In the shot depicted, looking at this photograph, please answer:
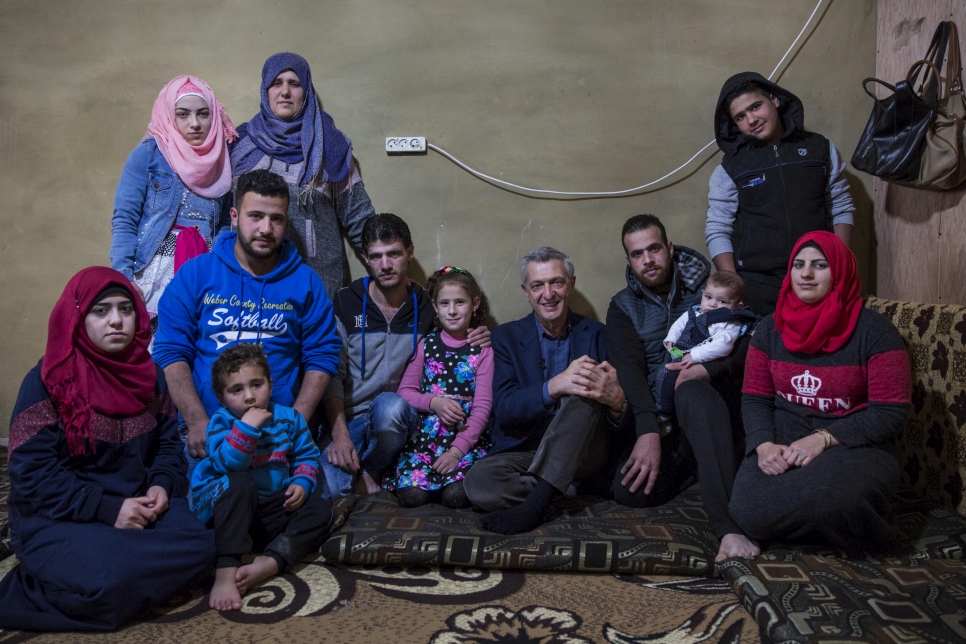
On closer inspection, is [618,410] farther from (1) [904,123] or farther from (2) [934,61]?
(2) [934,61]

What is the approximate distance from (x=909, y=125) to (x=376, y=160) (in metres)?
2.35

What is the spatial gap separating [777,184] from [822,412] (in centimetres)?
115

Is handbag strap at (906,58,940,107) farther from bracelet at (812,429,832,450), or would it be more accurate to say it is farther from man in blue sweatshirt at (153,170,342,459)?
man in blue sweatshirt at (153,170,342,459)

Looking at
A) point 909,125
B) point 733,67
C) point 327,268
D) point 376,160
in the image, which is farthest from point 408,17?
point 909,125

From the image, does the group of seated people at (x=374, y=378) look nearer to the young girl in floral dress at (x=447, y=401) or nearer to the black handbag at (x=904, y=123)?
the young girl in floral dress at (x=447, y=401)

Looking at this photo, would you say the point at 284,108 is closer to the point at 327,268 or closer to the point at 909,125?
the point at 327,268

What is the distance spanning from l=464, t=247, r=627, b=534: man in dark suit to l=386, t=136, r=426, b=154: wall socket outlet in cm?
98

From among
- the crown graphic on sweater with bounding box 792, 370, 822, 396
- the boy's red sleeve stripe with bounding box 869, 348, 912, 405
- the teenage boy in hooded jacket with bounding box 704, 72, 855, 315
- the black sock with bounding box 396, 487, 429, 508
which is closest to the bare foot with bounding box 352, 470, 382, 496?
the black sock with bounding box 396, 487, 429, 508

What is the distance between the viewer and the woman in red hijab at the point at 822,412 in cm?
218

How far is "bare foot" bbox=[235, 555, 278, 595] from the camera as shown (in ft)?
6.79

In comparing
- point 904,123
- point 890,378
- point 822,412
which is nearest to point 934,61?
point 904,123

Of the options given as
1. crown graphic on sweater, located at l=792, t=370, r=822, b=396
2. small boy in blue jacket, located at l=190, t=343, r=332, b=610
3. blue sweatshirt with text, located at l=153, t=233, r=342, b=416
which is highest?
blue sweatshirt with text, located at l=153, t=233, r=342, b=416

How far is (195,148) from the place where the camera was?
10.2 feet

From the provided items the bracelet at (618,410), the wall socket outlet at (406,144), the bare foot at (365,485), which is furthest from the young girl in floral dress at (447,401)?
the wall socket outlet at (406,144)
